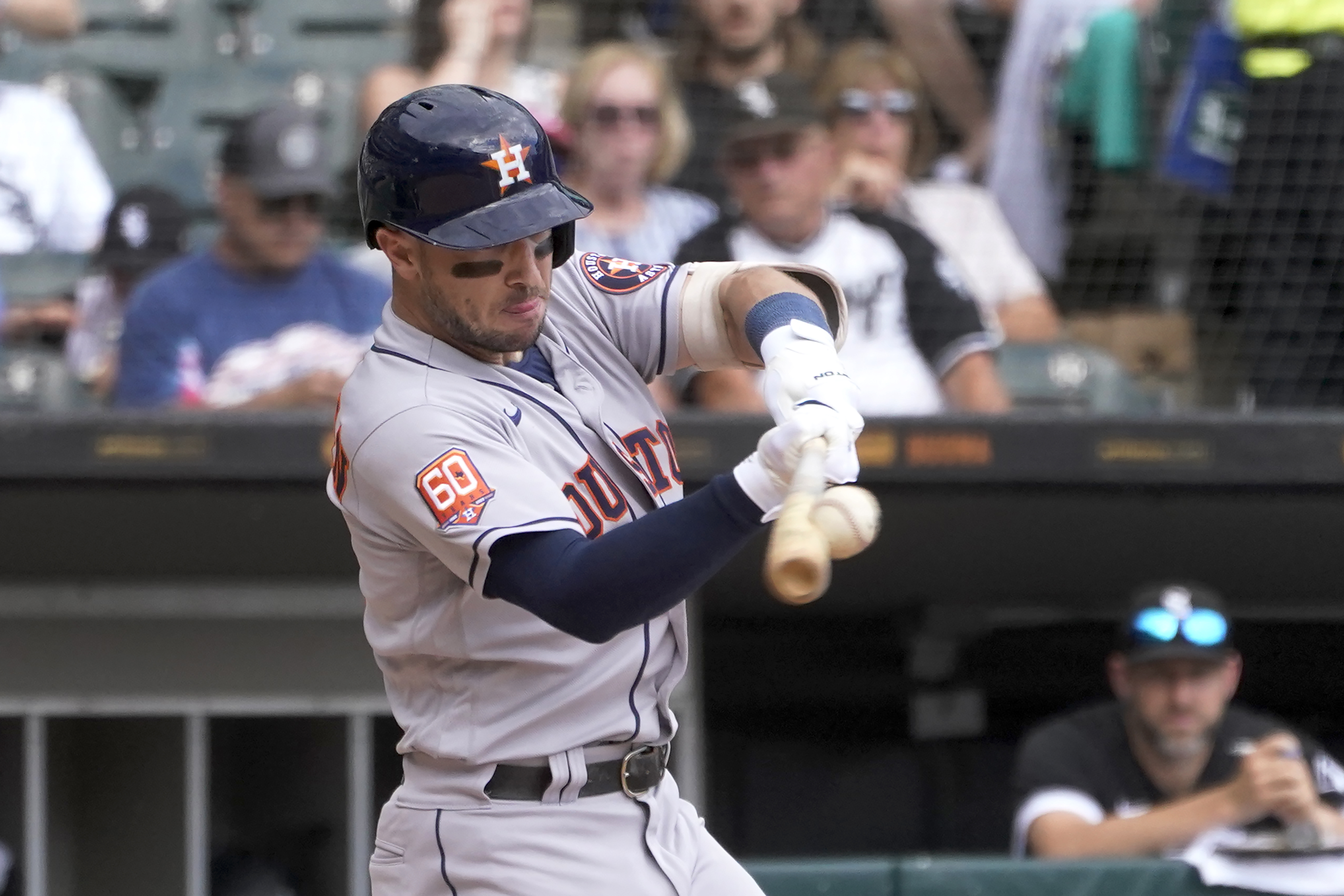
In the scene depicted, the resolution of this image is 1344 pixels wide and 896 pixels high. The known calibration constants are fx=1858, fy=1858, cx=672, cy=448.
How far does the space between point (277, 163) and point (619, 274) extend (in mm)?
2389

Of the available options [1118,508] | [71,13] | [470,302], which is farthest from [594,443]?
[71,13]

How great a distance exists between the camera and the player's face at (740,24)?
4.87 metres

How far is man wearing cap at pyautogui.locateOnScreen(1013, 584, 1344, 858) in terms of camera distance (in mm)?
3910

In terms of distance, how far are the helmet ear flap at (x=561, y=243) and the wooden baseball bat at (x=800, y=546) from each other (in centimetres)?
45

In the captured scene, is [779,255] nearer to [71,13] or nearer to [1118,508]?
[1118,508]

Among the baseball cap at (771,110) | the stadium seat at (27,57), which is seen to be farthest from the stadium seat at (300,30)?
the baseball cap at (771,110)

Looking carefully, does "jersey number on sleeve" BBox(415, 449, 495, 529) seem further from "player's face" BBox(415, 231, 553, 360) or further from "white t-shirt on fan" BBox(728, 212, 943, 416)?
"white t-shirt on fan" BBox(728, 212, 943, 416)

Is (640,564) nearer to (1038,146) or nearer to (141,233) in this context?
(141,233)

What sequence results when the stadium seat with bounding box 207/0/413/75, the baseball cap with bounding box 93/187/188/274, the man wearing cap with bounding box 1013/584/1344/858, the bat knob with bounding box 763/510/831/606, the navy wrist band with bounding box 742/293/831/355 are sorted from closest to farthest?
the bat knob with bounding box 763/510/831/606
the navy wrist band with bounding box 742/293/831/355
the man wearing cap with bounding box 1013/584/1344/858
the baseball cap with bounding box 93/187/188/274
the stadium seat with bounding box 207/0/413/75

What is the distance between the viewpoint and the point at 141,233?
181 inches

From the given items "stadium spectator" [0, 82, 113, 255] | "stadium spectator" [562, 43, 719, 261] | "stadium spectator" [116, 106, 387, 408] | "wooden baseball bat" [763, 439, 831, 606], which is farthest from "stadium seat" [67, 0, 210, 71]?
"wooden baseball bat" [763, 439, 831, 606]

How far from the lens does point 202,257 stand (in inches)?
171

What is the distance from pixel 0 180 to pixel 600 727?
3.21 m

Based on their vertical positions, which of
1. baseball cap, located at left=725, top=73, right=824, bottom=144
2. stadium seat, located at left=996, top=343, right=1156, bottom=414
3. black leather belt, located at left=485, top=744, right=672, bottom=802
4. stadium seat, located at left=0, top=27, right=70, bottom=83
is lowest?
black leather belt, located at left=485, top=744, right=672, bottom=802
